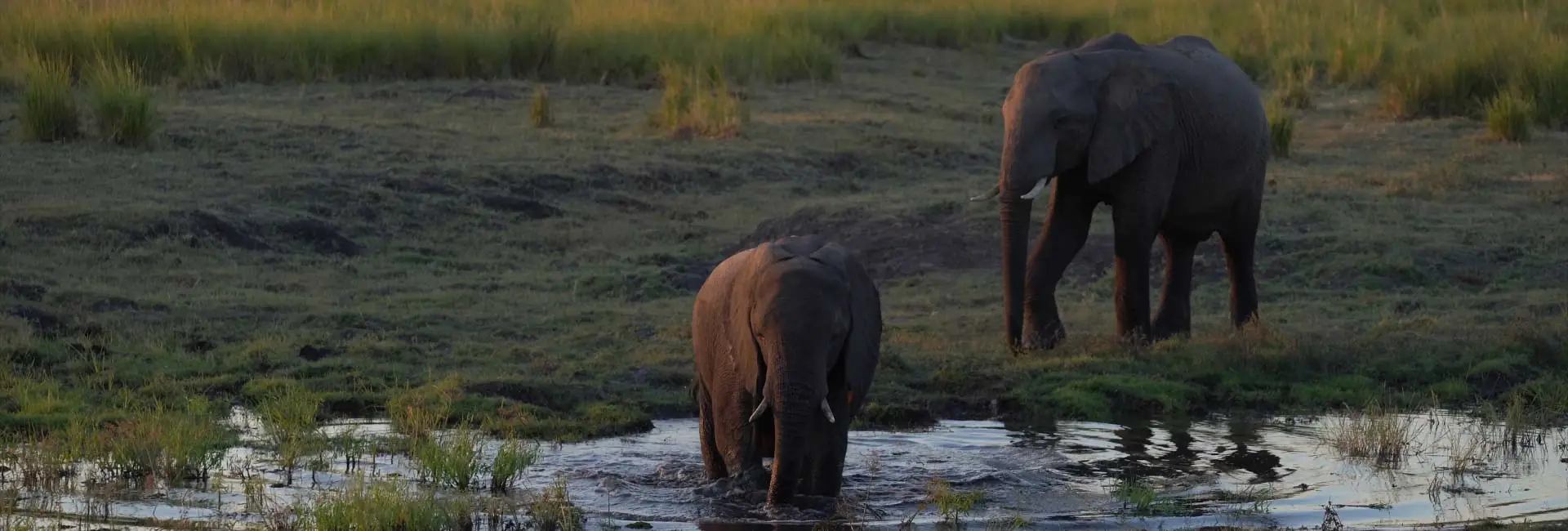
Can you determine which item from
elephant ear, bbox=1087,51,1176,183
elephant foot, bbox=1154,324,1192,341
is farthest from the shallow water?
elephant foot, bbox=1154,324,1192,341

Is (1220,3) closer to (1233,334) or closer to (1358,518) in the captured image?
(1233,334)

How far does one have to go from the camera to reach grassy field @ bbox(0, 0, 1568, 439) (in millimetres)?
10180

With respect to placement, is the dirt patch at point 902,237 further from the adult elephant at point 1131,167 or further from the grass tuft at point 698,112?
the grass tuft at point 698,112

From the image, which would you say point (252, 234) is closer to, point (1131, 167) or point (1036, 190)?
point (1036, 190)

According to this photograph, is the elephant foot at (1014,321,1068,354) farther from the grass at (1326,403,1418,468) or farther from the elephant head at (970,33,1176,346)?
the grass at (1326,403,1418,468)

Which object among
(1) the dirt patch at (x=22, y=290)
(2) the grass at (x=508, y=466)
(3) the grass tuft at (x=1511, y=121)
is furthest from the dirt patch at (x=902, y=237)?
(3) the grass tuft at (x=1511, y=121)

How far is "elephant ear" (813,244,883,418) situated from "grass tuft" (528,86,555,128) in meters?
10.5

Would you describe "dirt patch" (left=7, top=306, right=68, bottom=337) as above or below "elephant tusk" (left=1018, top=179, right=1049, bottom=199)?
below

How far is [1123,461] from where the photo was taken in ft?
28.7

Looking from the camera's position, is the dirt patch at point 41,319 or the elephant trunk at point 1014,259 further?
the dirt patch at point 41,319

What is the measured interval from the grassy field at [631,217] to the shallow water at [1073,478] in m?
0.50

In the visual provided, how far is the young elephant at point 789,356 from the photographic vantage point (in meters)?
6.65

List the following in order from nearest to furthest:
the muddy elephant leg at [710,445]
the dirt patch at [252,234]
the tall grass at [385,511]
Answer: the tall grass at [385,511], the muddy elephant leg at [710,445], the dirt patch at [252,234]

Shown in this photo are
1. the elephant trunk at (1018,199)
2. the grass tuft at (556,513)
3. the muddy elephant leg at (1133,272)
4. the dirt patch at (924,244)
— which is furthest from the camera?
the dirt patch at (924,244)
